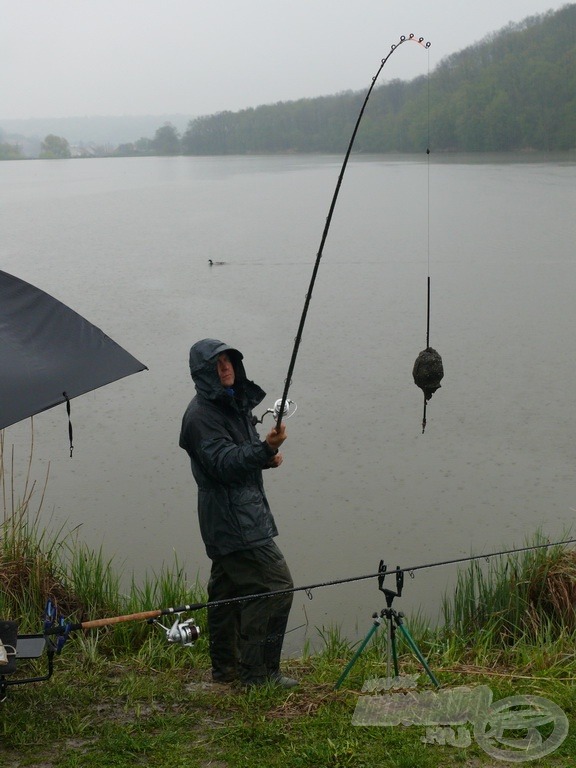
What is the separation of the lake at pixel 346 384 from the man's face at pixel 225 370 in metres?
1.78

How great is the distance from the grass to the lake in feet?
2.43

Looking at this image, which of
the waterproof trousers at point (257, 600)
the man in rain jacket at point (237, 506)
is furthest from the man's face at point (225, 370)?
the waterproof trousers at point (257, 600)

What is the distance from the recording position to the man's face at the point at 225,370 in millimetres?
2732

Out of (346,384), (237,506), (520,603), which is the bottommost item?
(520,603)

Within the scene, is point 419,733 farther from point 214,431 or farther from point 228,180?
point 228,180

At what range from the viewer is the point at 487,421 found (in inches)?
289

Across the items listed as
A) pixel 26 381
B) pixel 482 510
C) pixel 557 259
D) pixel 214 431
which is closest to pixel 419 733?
pixel 214 431

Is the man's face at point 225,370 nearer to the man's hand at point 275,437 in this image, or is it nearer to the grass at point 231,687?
the man's hand at point 275,437

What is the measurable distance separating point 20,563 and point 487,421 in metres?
4.47

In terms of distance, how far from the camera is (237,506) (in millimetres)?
2730

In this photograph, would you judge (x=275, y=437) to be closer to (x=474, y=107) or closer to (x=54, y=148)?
(x=474, y=107)

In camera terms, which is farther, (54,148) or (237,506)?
(54,148)
